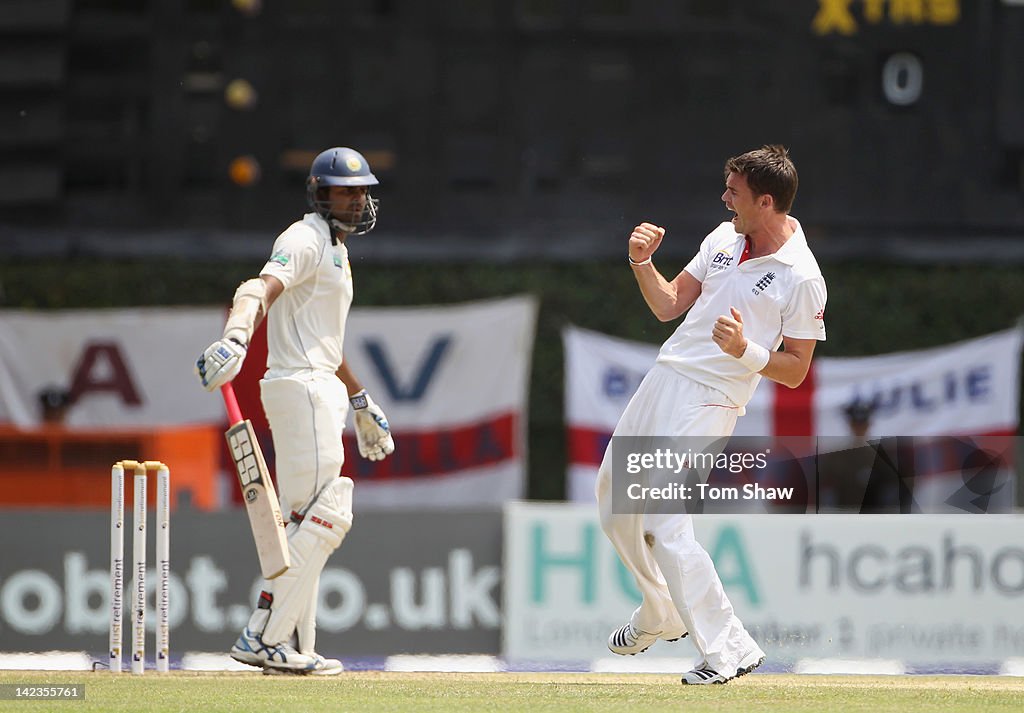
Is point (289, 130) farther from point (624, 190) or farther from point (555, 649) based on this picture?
point (555, 649)

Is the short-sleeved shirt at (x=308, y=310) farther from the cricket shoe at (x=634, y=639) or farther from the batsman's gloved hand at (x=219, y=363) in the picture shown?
the cricket shoe at (x=634, y=639)

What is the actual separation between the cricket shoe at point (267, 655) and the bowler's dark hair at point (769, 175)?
84.3 inches

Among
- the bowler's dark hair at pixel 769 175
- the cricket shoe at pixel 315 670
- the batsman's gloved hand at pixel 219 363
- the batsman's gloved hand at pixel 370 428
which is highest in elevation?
the bowler's dark hair at pixel 769 175

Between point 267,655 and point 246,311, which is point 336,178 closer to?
point 246,311

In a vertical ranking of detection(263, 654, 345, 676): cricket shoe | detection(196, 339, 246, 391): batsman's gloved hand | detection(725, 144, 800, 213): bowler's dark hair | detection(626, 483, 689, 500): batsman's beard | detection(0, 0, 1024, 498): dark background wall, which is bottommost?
detection(263, 654, 345, 676): cricket shoe

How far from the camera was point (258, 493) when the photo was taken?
5906 millimetres

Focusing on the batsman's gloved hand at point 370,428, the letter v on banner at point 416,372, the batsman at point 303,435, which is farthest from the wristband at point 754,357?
the letter v on banner at point 416,372

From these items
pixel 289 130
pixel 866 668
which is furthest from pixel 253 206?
pixel 866 668

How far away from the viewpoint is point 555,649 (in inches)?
305

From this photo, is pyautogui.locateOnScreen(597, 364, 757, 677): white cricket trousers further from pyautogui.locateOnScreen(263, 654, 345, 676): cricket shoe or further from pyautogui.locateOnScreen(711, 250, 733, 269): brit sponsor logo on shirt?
pyautogui.locateOnScreen(263, 654, 345, 676): cricket shoe

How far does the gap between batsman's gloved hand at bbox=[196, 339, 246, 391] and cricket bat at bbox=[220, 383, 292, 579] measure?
0.29 m

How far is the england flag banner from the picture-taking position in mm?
11711

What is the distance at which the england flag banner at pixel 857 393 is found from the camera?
11711 millimetres

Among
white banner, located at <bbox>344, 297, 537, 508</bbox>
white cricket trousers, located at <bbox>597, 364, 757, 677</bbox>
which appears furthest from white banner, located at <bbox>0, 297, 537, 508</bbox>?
white cricket trousers, located at <bbox>597, 364, 757, 677</bbox>
